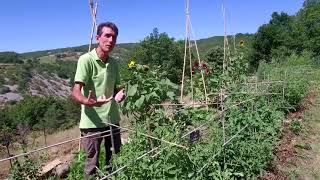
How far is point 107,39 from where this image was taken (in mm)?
3125

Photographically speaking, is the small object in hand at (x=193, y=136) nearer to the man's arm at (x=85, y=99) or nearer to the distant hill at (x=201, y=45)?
the man's arm at (x=85, y=99)

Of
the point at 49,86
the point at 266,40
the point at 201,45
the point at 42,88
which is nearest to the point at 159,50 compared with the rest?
the point at 266,40

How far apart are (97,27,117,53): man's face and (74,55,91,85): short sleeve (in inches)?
6.0

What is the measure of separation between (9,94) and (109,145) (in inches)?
2357

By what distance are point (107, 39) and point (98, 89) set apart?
15.3 inches

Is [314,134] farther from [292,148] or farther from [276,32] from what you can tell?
[276,32]

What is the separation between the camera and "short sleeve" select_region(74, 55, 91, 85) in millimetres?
3033

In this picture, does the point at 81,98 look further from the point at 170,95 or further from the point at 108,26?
the point at 170,95

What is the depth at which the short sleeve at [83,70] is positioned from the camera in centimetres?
303

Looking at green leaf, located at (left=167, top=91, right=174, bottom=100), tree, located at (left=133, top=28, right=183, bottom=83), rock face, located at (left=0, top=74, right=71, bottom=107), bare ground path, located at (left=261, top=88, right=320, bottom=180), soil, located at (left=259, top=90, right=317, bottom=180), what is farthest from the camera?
rock face, located at (left=0, top=74, right=71, bottom=107)

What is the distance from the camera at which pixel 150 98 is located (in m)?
3.68

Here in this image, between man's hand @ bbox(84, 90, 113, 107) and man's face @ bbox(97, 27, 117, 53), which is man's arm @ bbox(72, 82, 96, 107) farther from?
man's face @ bbox(97, 27, 117, 53)

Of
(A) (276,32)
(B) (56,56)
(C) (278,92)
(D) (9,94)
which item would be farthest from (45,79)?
(C) (278,92)

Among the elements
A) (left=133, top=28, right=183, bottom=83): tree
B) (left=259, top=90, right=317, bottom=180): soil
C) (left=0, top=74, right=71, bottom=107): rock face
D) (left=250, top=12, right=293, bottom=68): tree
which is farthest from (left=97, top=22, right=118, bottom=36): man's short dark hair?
(left=0, top=74, right=71, bottom=107): rock face
